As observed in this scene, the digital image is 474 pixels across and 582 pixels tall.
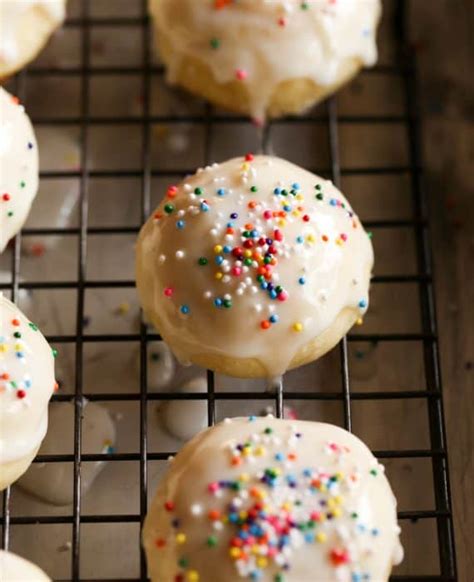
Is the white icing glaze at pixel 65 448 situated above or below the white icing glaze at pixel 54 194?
below

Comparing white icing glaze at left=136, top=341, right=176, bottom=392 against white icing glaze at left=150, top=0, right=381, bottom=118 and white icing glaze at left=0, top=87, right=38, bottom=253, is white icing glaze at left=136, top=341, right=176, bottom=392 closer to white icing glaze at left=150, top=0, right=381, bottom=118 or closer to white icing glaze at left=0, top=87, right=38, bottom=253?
white icing glaze at left=0, top=87, right=38, bottom=253

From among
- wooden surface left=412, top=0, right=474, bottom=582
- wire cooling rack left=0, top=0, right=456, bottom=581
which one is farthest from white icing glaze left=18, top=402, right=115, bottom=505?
wooden surface left=412, top=0, right=474, bottom=582

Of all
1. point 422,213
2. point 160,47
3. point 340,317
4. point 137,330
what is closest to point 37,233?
point 137,330

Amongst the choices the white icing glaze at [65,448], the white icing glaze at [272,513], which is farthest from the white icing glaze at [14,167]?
the white icing glaze at [272,513]

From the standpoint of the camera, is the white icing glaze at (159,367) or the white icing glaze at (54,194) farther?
the white icing glaze at (54,194)

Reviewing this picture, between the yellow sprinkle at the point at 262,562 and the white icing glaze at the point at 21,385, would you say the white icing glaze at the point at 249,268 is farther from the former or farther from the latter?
the yellow sprinkle at the point at 262,562

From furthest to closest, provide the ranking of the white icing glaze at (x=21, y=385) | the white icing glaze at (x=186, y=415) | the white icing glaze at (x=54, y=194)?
the white icing glaze at (x=54, y=194), the white icing glaze at (x=186, y=415), the white icing glaze at (x=21, y=385)
